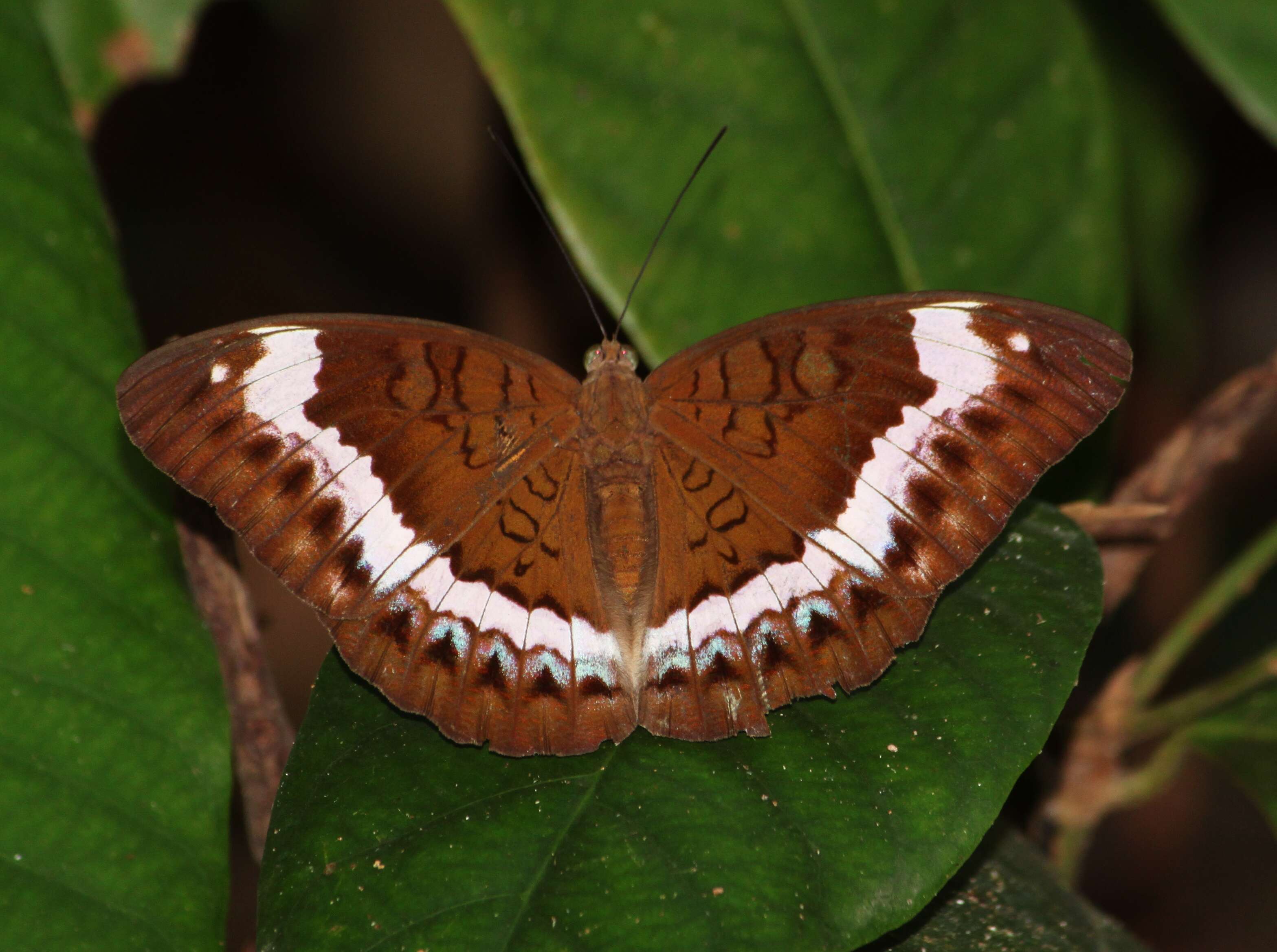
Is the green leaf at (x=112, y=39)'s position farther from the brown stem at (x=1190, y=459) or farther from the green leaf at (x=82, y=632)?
the brown stem at (x=1190, y=459)

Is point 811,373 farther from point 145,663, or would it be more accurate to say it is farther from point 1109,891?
point 1109,891

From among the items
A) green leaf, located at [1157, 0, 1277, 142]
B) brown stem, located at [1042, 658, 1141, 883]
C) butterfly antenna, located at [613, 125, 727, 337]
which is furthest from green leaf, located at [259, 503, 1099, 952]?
green leaf, located at [1157, 0, 1277, 142]

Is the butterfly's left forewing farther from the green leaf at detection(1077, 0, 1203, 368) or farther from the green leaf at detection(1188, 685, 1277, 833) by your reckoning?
the green leaf at detection(1077, 0, 1203, 368)

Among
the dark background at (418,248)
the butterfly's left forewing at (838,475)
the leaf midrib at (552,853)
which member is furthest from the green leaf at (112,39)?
the leaf midrib at (552,853)

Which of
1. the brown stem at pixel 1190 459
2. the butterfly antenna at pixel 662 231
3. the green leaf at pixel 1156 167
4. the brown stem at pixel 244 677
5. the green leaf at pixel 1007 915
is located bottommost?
the green leaf at pixel 1007 915

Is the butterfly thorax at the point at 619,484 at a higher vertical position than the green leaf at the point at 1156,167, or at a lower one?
lower

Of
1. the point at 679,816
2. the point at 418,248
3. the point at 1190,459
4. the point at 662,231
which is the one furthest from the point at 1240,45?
the point at 418,248
